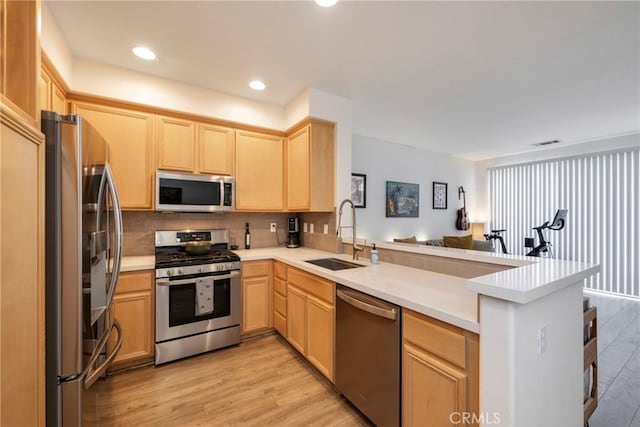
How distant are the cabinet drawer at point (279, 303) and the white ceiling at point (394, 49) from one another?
7.15 ft

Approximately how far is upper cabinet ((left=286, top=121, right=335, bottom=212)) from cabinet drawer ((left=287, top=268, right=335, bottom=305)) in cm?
76

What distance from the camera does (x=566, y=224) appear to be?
4.91 m

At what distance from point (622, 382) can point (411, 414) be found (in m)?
2.08

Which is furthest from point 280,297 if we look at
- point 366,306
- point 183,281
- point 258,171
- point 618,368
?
point 618,368

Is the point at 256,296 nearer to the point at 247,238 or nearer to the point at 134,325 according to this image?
the point at 247,238

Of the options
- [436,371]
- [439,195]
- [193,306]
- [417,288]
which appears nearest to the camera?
[436,371]

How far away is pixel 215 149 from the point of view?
113 inches

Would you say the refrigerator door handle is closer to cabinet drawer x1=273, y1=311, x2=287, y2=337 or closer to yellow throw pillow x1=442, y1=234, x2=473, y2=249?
cabinet drawer x1=273, y1=311, x2=287, y2=337

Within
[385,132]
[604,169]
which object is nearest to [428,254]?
[385,132]

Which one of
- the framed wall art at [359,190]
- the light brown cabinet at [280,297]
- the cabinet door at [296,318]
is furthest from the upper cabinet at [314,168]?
the framed wall art at [359,190]

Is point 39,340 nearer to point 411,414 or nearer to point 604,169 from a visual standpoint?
point 411,414

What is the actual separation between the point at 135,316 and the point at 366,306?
1.95 m

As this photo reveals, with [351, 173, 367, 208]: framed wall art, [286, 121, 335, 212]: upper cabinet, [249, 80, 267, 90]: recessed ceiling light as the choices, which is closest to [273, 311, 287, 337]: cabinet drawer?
[286, 121, 335, 212]: upper cabinet

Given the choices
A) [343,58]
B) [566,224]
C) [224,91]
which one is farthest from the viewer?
[566,224]
